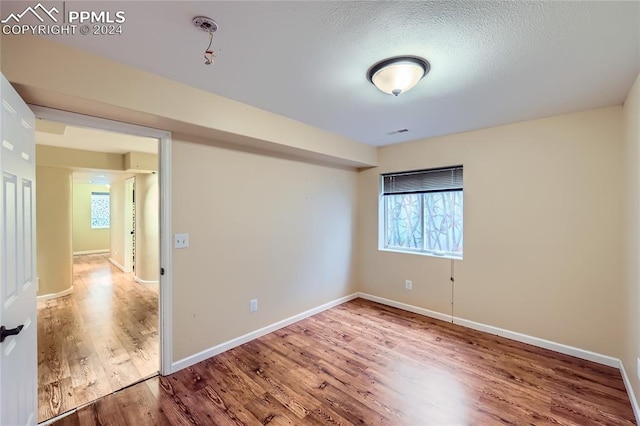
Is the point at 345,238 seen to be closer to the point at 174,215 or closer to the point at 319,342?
the point at 319,342

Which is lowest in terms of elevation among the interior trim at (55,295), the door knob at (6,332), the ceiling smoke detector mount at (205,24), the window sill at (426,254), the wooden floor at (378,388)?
the wooden floor at (378,388)

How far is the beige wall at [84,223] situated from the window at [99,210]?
0.11m

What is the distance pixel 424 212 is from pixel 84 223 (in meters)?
10.2

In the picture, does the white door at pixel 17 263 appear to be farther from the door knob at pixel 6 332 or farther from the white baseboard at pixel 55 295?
the white baseboard at pixel 55 295

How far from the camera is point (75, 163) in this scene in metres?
4.57

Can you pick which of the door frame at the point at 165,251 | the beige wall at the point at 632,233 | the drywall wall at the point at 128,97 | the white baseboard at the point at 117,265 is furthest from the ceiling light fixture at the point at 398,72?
the white baseboard at the point at 117,265

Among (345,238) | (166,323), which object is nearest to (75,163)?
(166,323)

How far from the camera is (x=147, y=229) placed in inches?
203

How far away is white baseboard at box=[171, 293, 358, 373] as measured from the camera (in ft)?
8.22

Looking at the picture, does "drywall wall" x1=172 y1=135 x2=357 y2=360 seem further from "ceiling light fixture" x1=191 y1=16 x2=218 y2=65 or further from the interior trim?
the interior trim

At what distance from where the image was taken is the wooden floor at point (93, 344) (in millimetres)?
2178

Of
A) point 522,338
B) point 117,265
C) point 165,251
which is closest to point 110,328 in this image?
point 165,251

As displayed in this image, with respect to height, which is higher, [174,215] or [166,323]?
[174,215]

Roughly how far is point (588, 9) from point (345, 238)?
3.41 m
